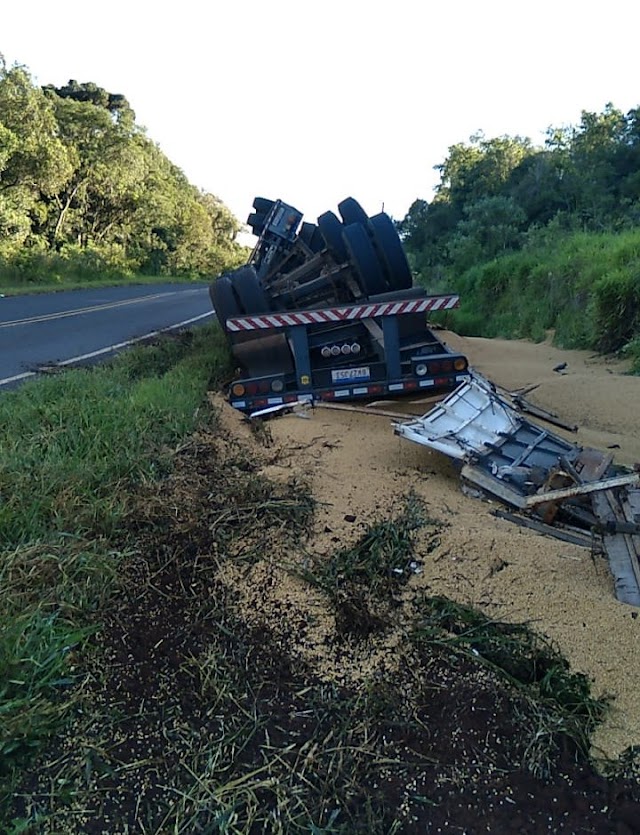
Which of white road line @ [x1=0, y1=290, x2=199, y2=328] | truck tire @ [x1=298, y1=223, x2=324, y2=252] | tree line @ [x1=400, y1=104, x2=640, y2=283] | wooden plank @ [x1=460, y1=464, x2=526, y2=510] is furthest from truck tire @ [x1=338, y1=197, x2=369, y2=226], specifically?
tree line @ [x1=400, y1=104, x2=640, y2=283]

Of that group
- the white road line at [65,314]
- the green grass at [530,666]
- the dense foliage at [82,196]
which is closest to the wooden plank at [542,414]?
the green grass at [530,666]

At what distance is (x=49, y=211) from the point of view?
1254 inches

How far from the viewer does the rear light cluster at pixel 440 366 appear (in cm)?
711

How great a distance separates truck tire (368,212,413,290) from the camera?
25.1ft

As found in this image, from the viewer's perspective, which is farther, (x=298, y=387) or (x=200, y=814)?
(x=298, y=387)

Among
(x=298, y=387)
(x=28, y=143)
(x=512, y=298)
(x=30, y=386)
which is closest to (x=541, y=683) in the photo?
(x=298, y=387)


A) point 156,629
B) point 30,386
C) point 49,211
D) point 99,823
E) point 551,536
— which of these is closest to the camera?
point 99,823

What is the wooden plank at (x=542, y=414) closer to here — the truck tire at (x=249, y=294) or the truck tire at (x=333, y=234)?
the truck tire at (x=333, y=234)

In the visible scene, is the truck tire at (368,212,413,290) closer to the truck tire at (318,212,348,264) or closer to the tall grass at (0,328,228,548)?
the truck tire at (318,212,348,264)

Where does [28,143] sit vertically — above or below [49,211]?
above

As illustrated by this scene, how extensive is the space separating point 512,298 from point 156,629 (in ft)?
51.0

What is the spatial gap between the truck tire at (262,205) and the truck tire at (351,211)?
6.09ft

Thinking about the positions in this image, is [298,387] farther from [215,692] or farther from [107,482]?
[215,692]

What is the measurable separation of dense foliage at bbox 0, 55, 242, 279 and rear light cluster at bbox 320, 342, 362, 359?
21.5 metres
